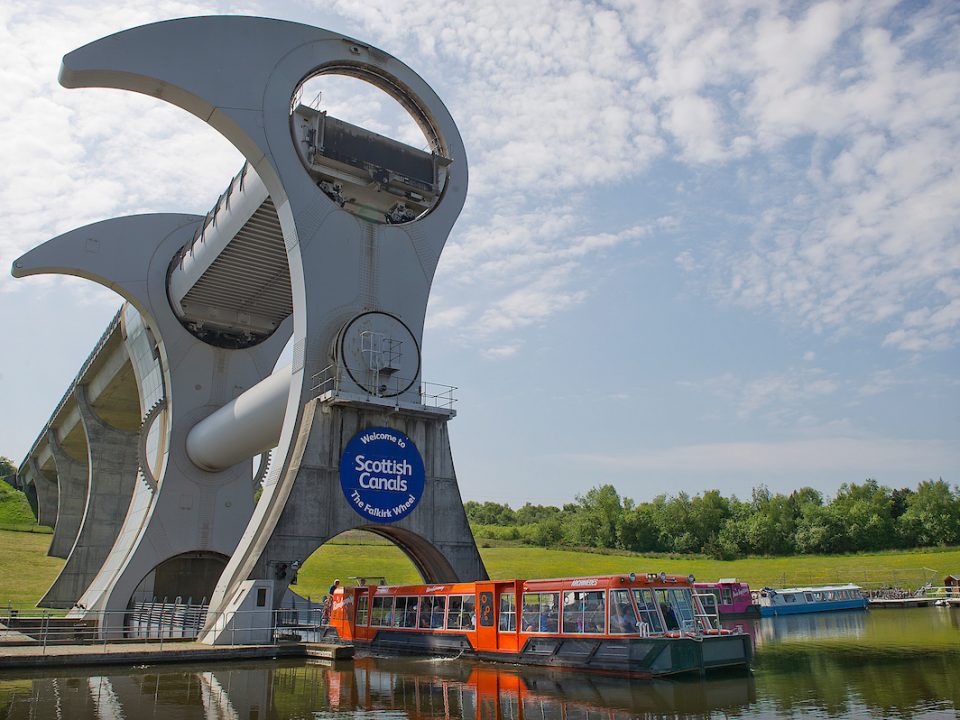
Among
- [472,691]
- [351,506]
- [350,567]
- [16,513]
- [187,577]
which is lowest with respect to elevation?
[472,691]

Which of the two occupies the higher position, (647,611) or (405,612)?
(647,611)

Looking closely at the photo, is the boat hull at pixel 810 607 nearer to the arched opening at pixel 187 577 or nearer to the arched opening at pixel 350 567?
the arched opening at pixel 350 567

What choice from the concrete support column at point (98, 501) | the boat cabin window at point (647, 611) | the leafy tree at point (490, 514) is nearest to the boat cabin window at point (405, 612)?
the boat cabin window at point (647, 611)

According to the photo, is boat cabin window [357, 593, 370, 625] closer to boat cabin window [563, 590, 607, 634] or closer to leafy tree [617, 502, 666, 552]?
boat cabin window [563, 590, 607, 634]

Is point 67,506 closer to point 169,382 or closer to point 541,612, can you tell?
point 169,382

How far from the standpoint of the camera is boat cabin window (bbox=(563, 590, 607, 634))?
58.9ft

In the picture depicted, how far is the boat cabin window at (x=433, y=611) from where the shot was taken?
22.3 meters

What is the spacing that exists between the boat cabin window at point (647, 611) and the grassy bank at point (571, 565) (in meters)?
41.7

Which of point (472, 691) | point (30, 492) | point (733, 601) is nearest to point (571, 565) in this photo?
point (733, 601)

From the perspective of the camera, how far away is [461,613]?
71.3 feet

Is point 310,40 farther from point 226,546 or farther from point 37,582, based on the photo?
point 37,582

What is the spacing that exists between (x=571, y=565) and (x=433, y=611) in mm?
53466

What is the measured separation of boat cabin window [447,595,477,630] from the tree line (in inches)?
2902

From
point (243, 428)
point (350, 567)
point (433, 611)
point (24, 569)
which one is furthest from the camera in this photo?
point (350, 567)
